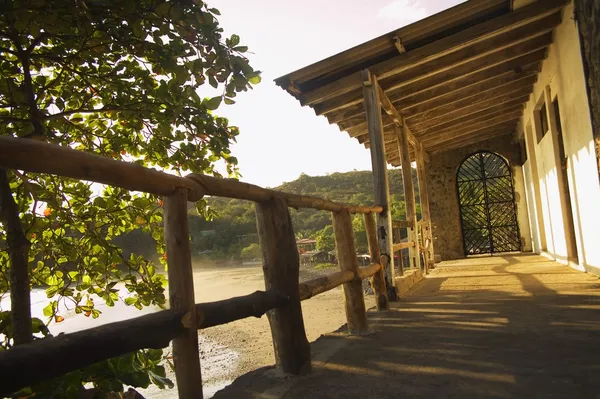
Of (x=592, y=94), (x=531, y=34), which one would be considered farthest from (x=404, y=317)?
(x=531, y=34)

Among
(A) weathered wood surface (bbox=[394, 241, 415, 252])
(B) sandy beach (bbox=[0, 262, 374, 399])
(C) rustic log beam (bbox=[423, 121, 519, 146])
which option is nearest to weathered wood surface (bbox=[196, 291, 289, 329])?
(A) weathered wood surface (bbox=[394, 241, 415, 252])

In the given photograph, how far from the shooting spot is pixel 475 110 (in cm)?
905

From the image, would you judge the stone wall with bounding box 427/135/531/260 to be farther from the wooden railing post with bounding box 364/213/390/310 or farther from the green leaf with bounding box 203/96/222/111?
the green leaf with bounding box 203/96/222/111

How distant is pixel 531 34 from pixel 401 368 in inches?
214

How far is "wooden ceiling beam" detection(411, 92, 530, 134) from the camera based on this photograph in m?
8.88

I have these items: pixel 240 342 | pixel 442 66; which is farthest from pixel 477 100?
pixel 240 342

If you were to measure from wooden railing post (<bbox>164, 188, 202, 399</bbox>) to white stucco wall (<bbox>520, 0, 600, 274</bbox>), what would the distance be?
15.8ft

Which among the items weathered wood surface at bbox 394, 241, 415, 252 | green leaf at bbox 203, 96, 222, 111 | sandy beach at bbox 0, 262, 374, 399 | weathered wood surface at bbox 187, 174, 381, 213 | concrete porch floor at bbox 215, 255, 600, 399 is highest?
green leaf at bbox 203, 96, 222, 111

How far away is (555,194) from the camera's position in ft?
25.0

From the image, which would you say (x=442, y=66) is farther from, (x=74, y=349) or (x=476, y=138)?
(x=476, y=138)

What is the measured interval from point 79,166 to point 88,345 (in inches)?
17.2

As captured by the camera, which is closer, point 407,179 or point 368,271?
point 368,271

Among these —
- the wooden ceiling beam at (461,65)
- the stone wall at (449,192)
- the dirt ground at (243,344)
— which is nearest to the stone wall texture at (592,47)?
the wooden ceiling beam at (461,65)

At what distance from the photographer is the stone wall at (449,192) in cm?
1225
